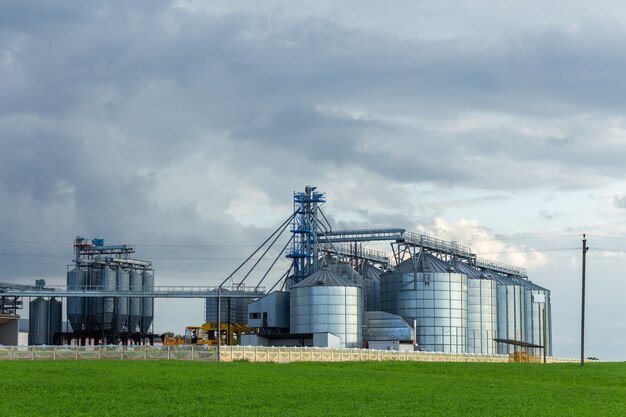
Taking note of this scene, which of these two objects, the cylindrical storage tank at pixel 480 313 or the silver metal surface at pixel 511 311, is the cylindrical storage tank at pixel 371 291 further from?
the silver metal surface at pixel 511 311

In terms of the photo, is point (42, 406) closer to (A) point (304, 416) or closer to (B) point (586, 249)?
(A) point (304, 416)

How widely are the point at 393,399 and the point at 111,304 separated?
12420cm

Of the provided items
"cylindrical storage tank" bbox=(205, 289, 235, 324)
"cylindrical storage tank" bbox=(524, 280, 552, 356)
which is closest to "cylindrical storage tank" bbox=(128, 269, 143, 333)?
"cylindrical storage tank" bbox=(205, 289, 235, 324)

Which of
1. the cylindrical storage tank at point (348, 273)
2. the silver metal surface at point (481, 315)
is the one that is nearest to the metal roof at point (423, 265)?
A: the cylindrical storage tank at point (348, 273)

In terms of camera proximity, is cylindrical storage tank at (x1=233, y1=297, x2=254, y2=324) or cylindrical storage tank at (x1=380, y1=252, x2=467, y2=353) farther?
cylindrical storage tank at (x1=233, y1=297, x2=254, y2=324)

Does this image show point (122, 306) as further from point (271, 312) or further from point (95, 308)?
point (271, 312)

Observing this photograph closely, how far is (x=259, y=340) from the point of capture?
131 m

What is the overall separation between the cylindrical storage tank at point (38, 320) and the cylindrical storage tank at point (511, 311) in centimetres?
7562

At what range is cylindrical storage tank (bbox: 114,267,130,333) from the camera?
166 m

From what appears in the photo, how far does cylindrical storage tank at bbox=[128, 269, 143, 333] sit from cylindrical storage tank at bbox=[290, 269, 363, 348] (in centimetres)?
4751

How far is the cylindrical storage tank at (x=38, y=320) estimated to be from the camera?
542 feet

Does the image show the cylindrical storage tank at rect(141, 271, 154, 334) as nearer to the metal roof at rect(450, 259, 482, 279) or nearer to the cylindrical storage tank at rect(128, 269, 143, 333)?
the cylindrical storage tank at rect(128, 269, 143, 333)

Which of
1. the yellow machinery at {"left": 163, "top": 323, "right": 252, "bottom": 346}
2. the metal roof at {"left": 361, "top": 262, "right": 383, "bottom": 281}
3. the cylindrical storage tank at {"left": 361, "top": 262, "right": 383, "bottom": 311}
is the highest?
the metal roof at {"left": 361, "top": 262, "right": 383, "bottom": 281}

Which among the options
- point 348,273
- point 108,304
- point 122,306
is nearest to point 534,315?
point 348,273
